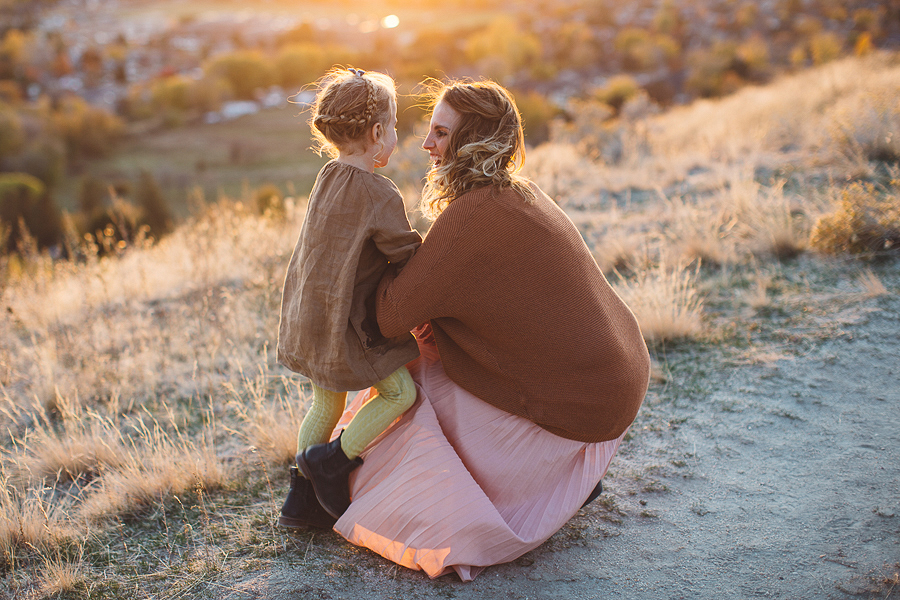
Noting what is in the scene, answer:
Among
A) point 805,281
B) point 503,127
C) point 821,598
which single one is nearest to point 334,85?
point 503,127

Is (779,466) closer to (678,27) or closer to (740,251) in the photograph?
(740,251)

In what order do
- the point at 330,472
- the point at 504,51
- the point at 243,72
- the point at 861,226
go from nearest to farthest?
the point at 330,472
the point at 861,226
the point at 504,51
the point at 243,72

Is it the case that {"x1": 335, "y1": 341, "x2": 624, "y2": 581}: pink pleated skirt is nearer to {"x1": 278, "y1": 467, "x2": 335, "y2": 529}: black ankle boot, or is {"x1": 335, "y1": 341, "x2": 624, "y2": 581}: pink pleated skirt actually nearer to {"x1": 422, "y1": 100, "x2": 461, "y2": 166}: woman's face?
{"x1": 278, "y1": 467, "x2": 335, "y2": 529}: black ankle boot

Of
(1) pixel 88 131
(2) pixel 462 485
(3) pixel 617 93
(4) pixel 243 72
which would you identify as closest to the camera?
(2) pixel 462 485

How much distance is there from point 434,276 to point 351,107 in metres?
0.67

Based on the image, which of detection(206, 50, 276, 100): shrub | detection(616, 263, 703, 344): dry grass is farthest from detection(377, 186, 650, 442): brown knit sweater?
detection(206, 50, 276, 100): shrub

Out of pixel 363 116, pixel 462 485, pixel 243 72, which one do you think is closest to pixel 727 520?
pixel 462 485

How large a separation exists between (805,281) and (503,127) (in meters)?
3.31

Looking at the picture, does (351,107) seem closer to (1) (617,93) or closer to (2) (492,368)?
(2) (492,368)

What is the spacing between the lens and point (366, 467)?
239 cm

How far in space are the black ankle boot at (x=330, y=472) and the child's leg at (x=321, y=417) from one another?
12 centimetres

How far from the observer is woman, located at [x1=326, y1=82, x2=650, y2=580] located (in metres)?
2.08

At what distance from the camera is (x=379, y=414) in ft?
7.75

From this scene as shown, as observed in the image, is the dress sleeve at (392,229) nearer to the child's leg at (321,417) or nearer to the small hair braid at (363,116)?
the small hair braid at (363,116)
